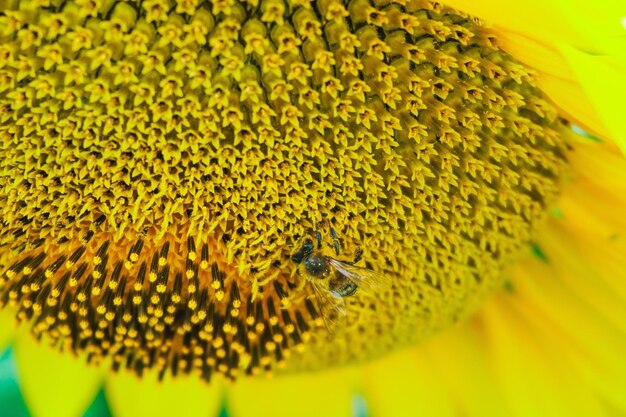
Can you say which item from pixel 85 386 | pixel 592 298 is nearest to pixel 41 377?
pixel 85 386

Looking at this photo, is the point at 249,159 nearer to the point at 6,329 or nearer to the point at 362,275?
the point at 362,275

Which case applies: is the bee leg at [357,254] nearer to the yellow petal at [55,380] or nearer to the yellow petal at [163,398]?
the yellow petal at [163,398]

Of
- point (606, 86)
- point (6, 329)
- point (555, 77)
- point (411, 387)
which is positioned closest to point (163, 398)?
point (6, 329)

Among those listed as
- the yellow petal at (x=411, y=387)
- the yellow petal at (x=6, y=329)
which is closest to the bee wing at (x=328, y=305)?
the yellow petal at (x=411, y=387)

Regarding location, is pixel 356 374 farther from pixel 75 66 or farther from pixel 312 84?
pixel 75 66

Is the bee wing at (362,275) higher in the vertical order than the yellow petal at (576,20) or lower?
lower

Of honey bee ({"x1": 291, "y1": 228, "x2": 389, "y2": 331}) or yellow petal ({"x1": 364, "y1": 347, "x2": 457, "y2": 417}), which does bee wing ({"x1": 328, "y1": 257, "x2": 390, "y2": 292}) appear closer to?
honey bee ({"x1": 291, "y1": 228, "x2": 389, "y2": 331})
